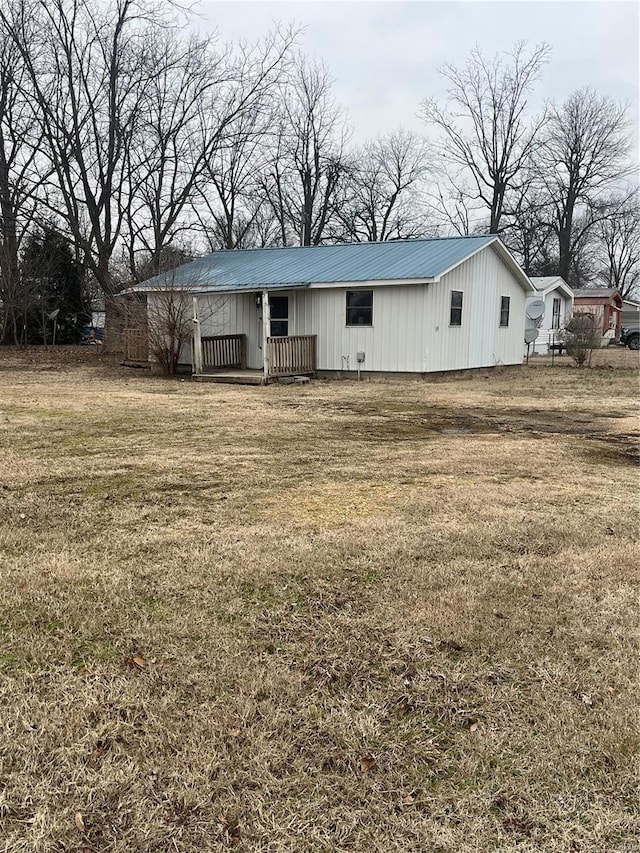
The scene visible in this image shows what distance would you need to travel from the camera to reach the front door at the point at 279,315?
16.0 meters

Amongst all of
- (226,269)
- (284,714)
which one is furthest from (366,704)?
(226,269)

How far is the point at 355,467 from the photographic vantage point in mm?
5914

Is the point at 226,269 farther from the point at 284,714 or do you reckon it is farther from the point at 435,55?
the point at 435,55

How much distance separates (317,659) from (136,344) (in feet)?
53.1

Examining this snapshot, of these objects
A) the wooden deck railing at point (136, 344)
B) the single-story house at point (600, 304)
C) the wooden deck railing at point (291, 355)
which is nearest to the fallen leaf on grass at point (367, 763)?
the wooden deck railing at point (291, 355)

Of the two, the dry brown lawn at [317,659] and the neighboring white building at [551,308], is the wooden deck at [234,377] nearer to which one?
the dry brown lawn at [317,659]

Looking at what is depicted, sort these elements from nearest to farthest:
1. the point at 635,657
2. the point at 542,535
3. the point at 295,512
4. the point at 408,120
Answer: the point at 635,657 < the point at 542,535 < the point at 295,512 < the point at 408,120

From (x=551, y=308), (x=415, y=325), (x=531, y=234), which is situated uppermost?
(x=531, y=234)

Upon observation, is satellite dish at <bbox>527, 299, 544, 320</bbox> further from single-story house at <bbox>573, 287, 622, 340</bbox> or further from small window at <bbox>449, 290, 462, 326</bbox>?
single-story house at <bbox>573, 287, 622, 340</bbox>

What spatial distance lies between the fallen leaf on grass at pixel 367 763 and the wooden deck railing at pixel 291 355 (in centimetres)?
1247

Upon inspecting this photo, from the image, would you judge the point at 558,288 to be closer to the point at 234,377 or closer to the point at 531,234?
the point at 531,234

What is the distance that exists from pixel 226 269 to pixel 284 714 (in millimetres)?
16578

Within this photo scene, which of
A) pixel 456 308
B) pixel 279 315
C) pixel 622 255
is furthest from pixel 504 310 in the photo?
pixel 622 255

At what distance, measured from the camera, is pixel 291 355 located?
1484cm
